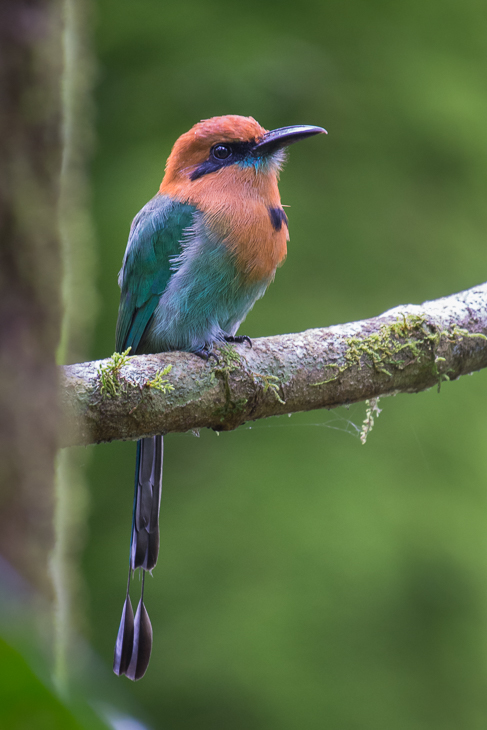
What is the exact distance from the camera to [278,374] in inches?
75.7

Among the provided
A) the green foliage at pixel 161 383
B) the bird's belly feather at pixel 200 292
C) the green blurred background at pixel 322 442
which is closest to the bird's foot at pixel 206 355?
the green foliage at pixel 161 383

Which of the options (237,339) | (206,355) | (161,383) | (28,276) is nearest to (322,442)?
(237,339)

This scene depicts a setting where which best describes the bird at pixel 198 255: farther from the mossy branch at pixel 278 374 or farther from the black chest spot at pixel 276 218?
the mossy branch at pixel 278 374

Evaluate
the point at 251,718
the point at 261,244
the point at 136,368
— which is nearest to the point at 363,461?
the point at 251,718

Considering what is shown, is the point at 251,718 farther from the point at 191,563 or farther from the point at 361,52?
the point at 361,52

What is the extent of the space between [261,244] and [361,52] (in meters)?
2.04

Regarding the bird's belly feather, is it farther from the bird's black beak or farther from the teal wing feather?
the bird's black beak

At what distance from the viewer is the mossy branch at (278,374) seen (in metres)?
1.64

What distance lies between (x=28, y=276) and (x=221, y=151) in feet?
3.74

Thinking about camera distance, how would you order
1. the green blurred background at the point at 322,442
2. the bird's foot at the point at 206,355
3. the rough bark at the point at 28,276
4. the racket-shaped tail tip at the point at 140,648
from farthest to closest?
1. the green blurred background at the point at 322,442
2. the racket-shaped tail tip at the point at 140,648
3. the bird's foot at the point at 206,355
4. the rough bark at the point at 28,276

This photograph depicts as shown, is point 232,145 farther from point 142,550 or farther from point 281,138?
point 142,550

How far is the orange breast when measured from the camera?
2.21 m

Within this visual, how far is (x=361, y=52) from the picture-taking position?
3723 mm

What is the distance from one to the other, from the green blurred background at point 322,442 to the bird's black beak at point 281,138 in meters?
1.05
